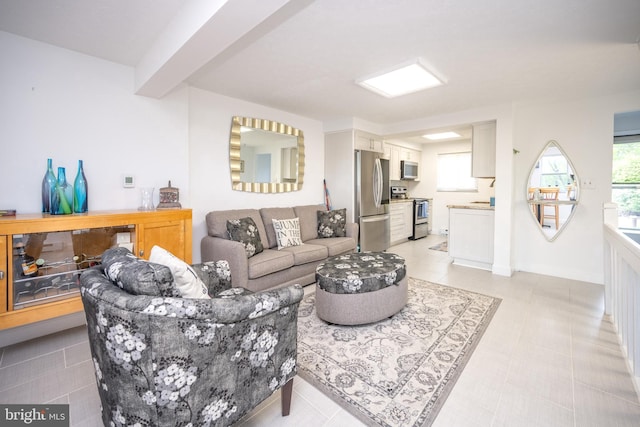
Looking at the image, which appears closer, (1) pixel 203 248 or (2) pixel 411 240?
(1) pixel 203 248

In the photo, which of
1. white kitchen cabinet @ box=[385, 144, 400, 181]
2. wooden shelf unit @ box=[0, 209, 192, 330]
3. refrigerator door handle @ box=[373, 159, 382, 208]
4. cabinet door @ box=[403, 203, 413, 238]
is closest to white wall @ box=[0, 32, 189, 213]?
wooden shelf unit @ box=[0, 209, 192, 330]

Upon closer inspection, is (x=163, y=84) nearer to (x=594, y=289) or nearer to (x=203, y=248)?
(x=203, y=248)

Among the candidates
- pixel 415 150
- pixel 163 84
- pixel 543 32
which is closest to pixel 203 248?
pixel 163 84

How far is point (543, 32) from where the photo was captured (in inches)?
84.0

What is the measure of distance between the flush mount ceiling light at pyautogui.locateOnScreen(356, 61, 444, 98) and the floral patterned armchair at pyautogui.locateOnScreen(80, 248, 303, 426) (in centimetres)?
251

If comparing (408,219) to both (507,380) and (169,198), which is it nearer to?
(507,380)

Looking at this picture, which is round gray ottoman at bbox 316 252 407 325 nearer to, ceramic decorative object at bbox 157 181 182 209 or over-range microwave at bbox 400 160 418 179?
ceramic decorative object at bbox 157 181 182 209

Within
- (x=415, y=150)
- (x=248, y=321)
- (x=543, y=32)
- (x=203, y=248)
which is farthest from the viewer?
(x=415, y=150)

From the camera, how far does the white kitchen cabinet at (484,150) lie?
4.07m

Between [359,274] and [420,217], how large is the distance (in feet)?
15.6

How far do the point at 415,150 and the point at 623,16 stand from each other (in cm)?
521

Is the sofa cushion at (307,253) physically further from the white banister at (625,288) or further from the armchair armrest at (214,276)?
the white banister at (625,288)

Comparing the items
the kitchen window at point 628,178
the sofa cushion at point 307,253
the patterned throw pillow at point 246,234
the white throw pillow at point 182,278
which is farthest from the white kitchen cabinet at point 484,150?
the white throw pillow at point 182,278

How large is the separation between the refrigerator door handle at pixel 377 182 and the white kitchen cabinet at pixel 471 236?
1.22 meters
